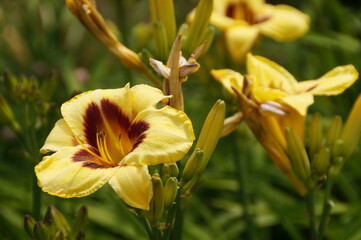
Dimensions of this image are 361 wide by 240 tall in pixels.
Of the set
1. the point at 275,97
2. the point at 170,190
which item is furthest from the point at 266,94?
the point at 170,190

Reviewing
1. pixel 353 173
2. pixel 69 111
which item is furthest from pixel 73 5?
pixel 353 173

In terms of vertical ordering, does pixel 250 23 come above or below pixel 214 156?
above

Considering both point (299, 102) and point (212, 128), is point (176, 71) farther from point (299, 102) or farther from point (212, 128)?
point (299, 102)

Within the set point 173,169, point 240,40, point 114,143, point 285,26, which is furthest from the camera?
point 285,26

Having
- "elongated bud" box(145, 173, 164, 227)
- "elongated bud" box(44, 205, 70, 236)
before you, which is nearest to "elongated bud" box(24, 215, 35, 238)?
"elongated bud" box(44, 205, 70, 236)

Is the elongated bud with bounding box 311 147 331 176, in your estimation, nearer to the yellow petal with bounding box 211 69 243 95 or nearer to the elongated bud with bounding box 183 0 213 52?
the yellow petal with bounding box 211 69 243 95

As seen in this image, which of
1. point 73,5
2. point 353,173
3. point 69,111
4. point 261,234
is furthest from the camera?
point 353,173

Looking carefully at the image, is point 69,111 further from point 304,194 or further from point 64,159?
point 304,194
